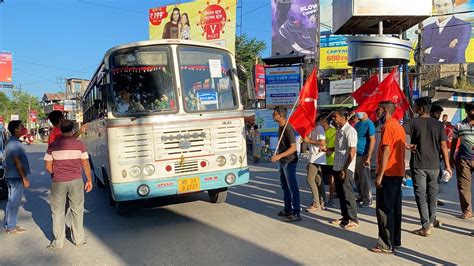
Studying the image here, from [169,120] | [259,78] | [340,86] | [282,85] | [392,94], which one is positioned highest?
[259,78]

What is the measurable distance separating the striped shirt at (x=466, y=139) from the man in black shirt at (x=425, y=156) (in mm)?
953

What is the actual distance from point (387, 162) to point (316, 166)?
2.57m

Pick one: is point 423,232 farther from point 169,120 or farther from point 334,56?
point 334,56

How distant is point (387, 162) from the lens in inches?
185

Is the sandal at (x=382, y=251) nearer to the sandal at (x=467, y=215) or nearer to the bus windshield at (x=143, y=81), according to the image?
the sandal at (x=467, y=215)

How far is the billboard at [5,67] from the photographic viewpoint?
107 ft

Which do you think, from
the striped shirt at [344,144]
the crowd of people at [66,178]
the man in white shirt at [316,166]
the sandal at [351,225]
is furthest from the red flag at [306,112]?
the crowd of people at [66,178]

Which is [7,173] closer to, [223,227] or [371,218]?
[223,227]

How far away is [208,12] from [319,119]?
63.7 ft

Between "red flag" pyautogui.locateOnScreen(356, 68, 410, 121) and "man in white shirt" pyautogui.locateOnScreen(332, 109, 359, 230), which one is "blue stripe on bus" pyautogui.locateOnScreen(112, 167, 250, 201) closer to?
"man in white shirt" pyautogui.locateOnScreen(332, 109, 359, 230)

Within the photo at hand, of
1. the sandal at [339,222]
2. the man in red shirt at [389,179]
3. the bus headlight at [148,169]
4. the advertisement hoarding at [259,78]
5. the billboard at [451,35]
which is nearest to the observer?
the man in red shirt at [389,179]

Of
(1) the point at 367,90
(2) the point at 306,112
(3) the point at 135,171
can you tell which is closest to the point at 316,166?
(2) the point at 306,112

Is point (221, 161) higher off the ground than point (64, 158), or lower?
lower

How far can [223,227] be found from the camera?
20.3 feet
